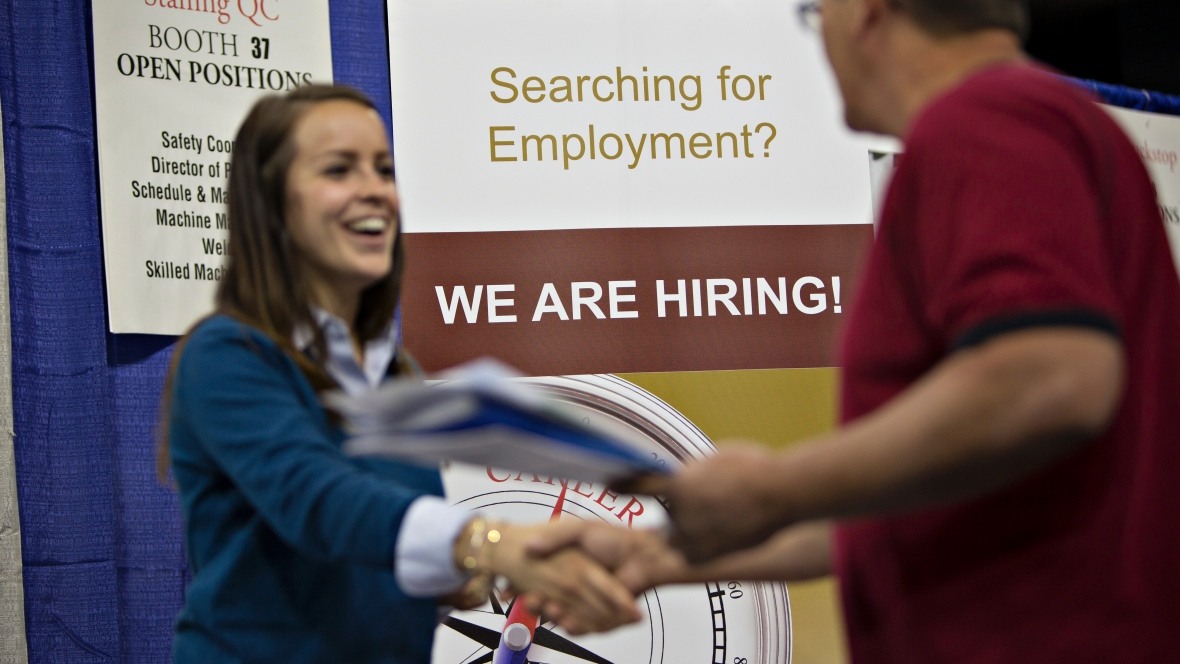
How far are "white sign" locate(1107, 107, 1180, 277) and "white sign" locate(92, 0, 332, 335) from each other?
2628 mm

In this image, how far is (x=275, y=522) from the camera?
1.44 metres

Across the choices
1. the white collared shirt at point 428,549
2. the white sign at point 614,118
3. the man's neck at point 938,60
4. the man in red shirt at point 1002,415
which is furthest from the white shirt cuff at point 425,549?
the white sign at point 614,118

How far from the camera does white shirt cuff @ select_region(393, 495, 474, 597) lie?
1422 millimetres

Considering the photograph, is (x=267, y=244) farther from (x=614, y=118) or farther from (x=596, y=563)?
(x=614, y=118)

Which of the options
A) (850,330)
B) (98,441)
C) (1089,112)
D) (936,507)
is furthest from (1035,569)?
(98,441)

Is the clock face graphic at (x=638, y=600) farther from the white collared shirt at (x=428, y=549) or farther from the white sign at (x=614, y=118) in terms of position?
the white collared shirt at (x=428, y=549)

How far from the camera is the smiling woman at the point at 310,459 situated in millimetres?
1436

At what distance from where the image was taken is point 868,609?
3.73 ft

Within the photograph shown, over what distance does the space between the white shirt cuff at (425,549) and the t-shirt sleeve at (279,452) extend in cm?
1

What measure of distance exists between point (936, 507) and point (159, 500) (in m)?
2.35

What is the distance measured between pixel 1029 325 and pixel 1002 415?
63 mm

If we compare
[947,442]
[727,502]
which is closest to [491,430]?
[727,502]

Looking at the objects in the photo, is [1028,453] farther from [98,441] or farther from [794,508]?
[98,441]

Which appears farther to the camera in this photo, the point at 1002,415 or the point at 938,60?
the point at 938,60
